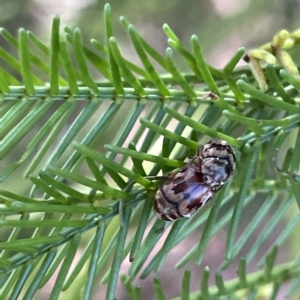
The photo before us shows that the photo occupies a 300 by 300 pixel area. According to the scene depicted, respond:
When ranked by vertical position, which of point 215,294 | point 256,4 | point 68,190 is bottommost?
point 215,294

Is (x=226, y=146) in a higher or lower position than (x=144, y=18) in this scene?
lower

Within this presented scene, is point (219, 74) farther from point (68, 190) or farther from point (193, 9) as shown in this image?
point (193, 9)

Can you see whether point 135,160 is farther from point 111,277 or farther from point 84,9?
point 84,9

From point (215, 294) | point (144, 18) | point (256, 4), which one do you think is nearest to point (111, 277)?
point (215, 294)

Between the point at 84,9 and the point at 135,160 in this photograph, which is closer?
the point at 135,160

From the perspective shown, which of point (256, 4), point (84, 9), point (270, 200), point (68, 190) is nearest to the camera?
point (68, 190)

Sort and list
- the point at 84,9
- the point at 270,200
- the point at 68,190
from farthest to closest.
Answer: the point at 84,9
the point at 270,200
the point at 68,190

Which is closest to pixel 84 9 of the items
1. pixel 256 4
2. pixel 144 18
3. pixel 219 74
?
pixel 144 18
